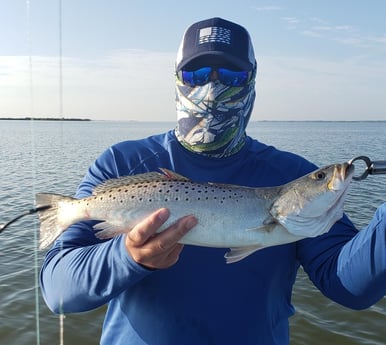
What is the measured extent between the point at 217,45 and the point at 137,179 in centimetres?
119

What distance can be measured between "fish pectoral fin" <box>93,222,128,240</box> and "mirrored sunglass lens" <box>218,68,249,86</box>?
1.41 metres

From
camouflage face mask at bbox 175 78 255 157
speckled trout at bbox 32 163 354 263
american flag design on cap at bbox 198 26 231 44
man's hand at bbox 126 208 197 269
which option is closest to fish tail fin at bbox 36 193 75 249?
speckled trout at bbox 32 163 354 263

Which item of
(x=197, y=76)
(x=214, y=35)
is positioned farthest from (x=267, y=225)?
(x=214, y=35)

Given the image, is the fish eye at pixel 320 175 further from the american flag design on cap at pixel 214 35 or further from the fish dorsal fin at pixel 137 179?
the american flag design on cap at pixel 214 35

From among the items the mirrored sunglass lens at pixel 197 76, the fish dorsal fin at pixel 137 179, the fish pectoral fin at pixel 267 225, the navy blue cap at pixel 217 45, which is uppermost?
the navy blue cap at pixel 217 45

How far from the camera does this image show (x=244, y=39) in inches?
136

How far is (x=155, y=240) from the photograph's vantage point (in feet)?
8.26

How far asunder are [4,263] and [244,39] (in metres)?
10.3

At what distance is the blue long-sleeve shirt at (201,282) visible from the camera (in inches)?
106

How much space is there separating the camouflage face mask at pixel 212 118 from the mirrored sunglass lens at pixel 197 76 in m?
0.04

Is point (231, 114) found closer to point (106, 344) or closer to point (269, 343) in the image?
point (269, 343)

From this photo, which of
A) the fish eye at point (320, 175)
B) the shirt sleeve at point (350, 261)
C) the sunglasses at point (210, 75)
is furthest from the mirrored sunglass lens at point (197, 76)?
the shirt sleeve at point (350, 261)

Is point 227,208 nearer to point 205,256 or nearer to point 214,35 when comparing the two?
point 205,256

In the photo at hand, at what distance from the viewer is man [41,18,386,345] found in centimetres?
267
